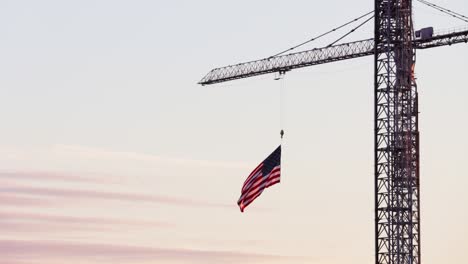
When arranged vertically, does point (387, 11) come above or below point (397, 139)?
above

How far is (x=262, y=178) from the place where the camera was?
150 metres

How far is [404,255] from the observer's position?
172m

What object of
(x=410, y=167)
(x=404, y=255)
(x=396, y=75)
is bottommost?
(x=404, y=255)

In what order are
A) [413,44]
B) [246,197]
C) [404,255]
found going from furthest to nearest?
[413,44] → [404,255] → [246,197]

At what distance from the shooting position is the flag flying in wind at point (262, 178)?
5856 inches

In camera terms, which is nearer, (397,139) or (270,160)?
(270,160)

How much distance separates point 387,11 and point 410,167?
21653 mm

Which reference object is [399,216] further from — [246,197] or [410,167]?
Answer: [246,197]

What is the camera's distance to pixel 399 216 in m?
174

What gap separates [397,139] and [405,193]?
24.4 feet

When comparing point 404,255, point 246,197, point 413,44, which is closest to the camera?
point 246,197

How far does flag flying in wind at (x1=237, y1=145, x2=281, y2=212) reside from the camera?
488 feet

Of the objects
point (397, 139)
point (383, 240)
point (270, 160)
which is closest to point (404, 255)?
point (383, 240)

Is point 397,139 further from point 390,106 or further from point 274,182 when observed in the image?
point 274,182
